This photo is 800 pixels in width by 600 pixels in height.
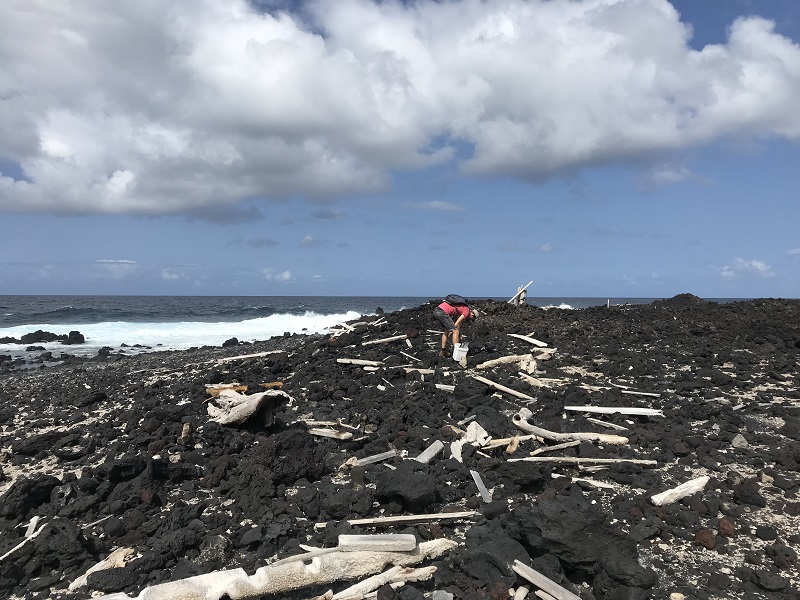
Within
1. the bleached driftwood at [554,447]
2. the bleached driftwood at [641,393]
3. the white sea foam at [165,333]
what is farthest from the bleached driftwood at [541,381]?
the white sea foam at [165,333]

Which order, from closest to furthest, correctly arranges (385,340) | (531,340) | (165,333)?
1. (531,340)
2. (385,340)
3. (165,333)

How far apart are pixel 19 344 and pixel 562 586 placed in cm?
3390

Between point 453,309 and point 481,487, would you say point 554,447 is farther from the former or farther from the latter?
point 453,309

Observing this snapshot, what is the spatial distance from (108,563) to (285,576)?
1937mm

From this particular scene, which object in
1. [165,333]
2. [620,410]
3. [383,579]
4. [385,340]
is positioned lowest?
[165,333]

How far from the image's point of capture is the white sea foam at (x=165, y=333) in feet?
94.2

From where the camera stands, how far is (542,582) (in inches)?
165

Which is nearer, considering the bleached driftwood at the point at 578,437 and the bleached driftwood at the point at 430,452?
the bleached driftwood at the point at 430,452

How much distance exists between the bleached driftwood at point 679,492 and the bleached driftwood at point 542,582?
1891 mm

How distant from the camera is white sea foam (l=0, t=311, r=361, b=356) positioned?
94.2 ft

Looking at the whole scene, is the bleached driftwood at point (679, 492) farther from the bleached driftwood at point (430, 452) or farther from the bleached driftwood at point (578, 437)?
the bleached driftwood at point (430, 452)

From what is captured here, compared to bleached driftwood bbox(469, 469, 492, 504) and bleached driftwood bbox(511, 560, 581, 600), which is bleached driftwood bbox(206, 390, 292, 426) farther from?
bleached driftwood bbox(511, 560, 581, 600)

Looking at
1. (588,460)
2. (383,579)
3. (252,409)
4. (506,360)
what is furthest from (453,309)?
(383,579)

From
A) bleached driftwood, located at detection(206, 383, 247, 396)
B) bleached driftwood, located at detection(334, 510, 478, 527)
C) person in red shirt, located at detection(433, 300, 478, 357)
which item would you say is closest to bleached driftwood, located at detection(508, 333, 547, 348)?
person in red shirt, located at detection(433, 300, 478, 357)
